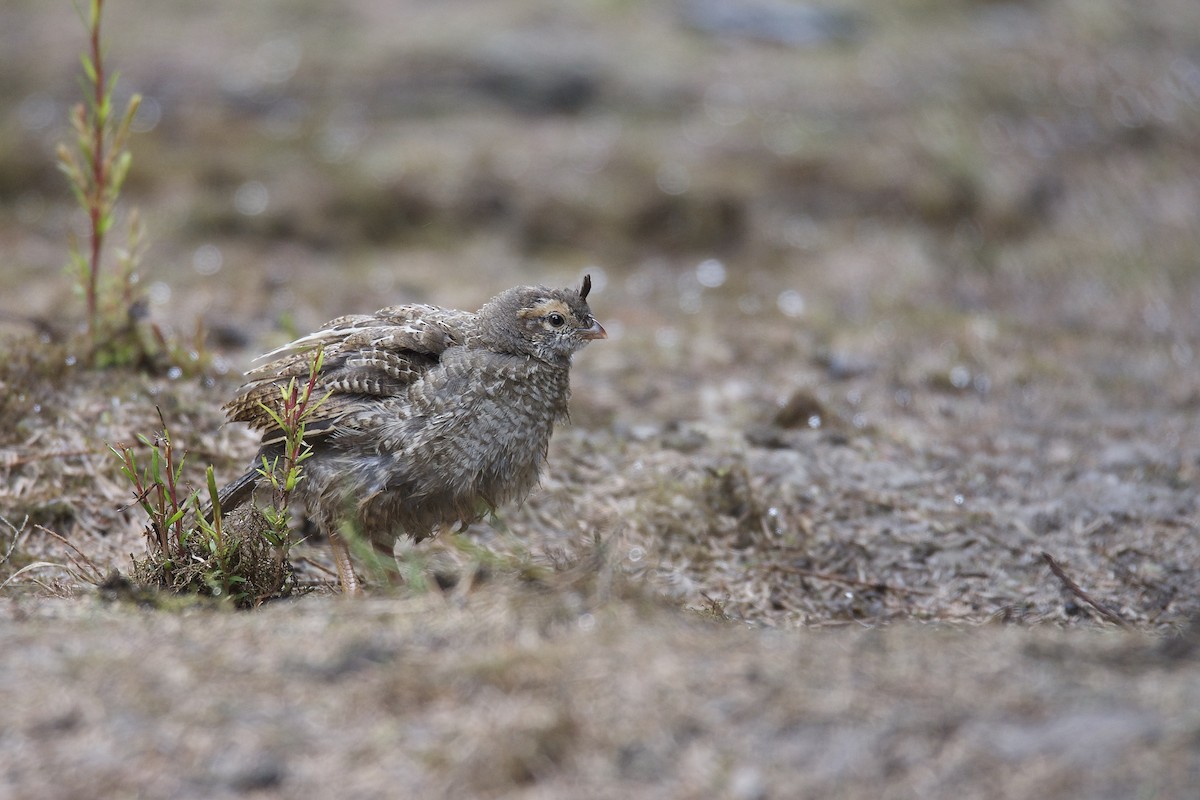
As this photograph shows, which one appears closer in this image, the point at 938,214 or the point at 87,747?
the point at 87,747

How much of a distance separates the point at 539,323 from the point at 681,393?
195cm

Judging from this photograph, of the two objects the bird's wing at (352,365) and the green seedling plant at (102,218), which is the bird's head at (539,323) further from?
the green seedling plant at (102,218)

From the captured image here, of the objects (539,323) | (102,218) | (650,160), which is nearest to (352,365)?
(539,323)

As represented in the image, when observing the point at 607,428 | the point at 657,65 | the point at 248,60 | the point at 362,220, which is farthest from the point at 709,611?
the point at 248,60

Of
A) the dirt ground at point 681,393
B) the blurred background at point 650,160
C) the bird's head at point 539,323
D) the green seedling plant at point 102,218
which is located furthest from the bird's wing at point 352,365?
the blurred background at point 650,160

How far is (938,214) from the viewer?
9102 millimetres

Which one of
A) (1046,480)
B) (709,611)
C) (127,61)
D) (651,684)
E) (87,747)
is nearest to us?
(87,747)

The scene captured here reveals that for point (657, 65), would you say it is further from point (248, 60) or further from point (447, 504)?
point (447, 504)

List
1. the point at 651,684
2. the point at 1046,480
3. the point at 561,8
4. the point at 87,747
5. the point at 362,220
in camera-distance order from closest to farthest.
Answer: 1. the point at 87,747
2. the point at 651,684
3. the point at 1046,480
4. the point at 362,220
5. the point at 561,8

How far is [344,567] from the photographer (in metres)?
4.29

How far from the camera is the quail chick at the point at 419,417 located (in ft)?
14.1

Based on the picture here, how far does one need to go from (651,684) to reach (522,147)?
728cm

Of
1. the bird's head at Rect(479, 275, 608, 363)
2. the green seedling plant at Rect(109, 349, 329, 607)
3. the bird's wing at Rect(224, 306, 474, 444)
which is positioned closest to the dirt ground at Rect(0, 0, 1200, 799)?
the green seedling plant at Rect(109, 349, 329, 607)

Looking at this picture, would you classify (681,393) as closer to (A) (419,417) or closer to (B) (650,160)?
A: (A) (419,417)
